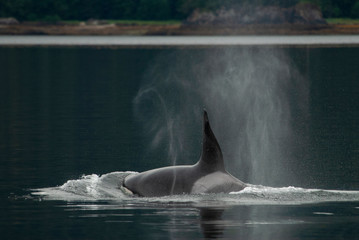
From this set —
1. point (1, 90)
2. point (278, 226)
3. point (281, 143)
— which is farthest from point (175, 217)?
point (1, 90)

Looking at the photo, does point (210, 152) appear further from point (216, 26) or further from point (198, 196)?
point (216, 26)

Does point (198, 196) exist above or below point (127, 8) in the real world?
above

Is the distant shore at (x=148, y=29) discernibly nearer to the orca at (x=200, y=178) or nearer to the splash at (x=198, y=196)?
the splash at (x=198, y=196)

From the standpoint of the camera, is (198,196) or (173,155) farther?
(173,155)

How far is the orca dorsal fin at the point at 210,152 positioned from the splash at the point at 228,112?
3890 millimetres

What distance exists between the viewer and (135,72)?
76.9 m

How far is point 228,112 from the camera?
45.2 metres

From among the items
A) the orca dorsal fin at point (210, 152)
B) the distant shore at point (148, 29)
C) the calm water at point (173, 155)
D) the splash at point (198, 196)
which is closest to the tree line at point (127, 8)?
the distant shore at point (148, 29)

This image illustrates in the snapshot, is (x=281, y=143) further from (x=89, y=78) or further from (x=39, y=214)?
(x=89, y=78)

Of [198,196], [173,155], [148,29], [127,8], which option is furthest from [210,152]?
[127,8]

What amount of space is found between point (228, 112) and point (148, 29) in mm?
119383

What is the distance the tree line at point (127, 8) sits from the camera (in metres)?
162

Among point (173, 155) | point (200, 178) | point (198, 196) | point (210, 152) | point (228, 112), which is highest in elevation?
point (210, 152)

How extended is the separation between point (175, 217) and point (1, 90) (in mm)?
39883
